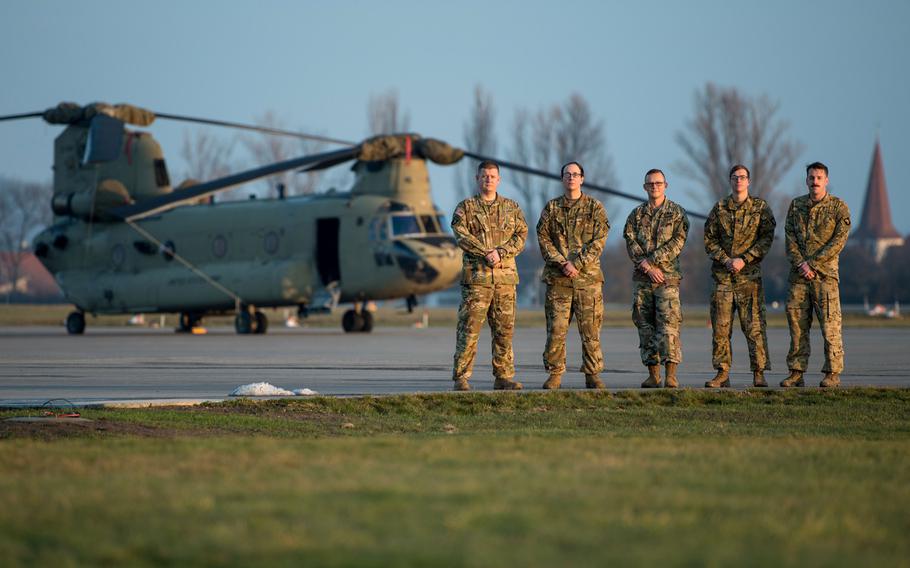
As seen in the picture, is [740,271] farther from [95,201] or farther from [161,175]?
[161,175]

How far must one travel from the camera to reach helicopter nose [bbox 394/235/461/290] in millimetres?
30594

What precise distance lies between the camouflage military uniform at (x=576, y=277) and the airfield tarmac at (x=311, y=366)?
86cm

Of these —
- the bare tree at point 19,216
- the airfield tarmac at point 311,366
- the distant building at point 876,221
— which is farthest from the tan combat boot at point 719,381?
the bare tree at point 19,216

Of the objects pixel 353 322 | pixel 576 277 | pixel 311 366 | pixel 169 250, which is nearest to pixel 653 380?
pixel 576 277

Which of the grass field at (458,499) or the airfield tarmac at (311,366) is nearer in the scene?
the grass field at (458,499)

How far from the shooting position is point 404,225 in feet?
101

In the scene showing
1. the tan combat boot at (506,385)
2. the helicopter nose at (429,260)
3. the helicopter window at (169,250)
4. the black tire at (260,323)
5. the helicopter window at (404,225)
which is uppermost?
the helicopter window at (404,225)

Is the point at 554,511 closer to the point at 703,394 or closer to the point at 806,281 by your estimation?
the point at 703,394

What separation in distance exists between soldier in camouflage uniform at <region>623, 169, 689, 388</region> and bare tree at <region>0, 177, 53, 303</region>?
119317mm

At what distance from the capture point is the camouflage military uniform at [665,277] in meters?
Answer: 12.7

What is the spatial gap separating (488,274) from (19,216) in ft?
416

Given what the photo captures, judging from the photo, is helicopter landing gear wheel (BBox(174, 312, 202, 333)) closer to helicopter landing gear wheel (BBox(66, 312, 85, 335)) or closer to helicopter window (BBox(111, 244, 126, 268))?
helicopter window (BBox(111, 244, 126, 268))

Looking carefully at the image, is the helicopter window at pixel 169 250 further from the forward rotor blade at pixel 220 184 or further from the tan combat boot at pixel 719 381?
the tan combat boot at pixel 719 381

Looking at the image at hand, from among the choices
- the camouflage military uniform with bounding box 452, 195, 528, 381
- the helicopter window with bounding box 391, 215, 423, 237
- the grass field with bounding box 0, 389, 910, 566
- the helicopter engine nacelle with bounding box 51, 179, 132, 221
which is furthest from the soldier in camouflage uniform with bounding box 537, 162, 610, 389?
the helicopter engine nacelle with bounding box 51, 179, 132, 221
